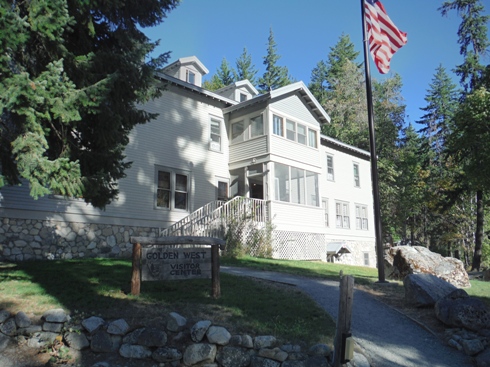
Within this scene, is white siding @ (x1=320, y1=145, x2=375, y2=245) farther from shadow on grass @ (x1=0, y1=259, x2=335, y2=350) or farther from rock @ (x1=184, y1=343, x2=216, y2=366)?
rock @ (x1=184, y1=343, x2=216, y2=366)

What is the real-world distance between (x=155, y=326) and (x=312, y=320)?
245 centimetres

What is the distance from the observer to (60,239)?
42.2 feet

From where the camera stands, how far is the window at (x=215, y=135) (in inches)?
747

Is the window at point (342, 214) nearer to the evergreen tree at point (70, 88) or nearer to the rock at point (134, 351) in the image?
the evergreen tree at point (70, 88)

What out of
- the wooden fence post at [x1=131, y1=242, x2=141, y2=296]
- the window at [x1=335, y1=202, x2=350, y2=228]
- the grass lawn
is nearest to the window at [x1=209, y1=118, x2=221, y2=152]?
the window at [x1=335, y1=202, x2=350, y2=228]

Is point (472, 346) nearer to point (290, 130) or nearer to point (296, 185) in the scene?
point (290, 130)

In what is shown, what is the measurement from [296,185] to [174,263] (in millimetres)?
15702

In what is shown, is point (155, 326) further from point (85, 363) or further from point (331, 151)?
point (331, 151)

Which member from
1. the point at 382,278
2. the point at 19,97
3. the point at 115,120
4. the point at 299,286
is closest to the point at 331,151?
the point at 382,278

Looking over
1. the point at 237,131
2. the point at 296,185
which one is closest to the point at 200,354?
the point at 237,131

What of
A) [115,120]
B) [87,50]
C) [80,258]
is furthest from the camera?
[80,258]

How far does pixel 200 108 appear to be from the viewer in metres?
18.5

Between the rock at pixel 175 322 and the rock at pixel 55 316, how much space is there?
1.44m

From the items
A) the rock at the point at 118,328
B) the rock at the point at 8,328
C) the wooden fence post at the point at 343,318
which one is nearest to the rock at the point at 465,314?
the wooden fence post at the point at 343,318
